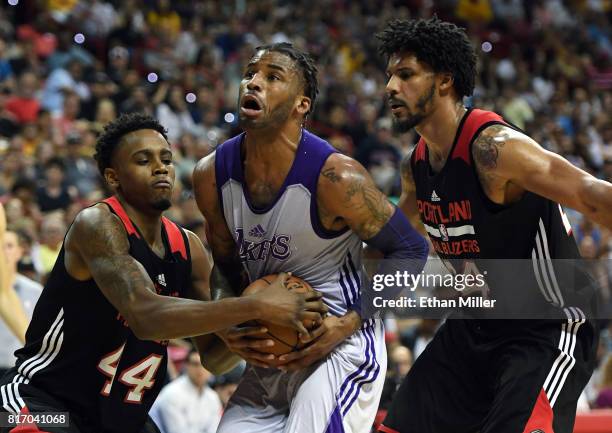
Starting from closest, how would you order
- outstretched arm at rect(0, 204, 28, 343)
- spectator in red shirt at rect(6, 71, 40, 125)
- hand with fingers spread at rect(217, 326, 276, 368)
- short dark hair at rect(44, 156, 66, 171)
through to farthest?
1. hand with fingers spread at rect(217, 326, 276, 368)
2. outstretched arm at rect(0, 204, 28, 343)
3. short dark hair at rect(44, 156, 66, 171)
4. spectator in red shirt at rect(6, 71, 40, 125)

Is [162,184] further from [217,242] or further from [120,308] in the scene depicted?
[120,308]

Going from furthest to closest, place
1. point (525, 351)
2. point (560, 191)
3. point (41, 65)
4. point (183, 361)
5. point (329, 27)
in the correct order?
point (329, 27) < point (41, 65) < point (183, 361) < point (525, 351) < point (560, 191)

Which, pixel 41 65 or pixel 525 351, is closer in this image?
pixel 525 351

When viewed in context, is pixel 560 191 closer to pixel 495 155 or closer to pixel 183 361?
pixel 495 155

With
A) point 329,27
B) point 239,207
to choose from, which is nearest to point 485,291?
point 239,207

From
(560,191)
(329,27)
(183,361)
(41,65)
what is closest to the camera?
(560,191)

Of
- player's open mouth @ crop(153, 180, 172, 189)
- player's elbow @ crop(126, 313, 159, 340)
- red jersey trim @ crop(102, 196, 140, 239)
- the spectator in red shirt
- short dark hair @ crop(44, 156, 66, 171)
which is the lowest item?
player's elbow @ crop(126, 313, 159, 340)

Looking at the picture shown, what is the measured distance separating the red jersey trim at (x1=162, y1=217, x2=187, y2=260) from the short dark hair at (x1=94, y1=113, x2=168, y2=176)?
1.22 feet

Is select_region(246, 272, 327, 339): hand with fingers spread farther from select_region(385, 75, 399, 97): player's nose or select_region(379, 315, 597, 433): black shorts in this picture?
select_region(385, 75, 399, 97): player's nose

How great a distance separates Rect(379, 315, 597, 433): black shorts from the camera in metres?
3.93

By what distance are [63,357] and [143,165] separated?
2.76 feet

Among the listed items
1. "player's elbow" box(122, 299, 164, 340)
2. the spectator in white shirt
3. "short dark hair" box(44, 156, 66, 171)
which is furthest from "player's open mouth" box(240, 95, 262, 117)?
"short dark hair" box(44, 156, 66, 171)

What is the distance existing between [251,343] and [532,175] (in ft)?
4.09

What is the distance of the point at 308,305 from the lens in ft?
12.5
